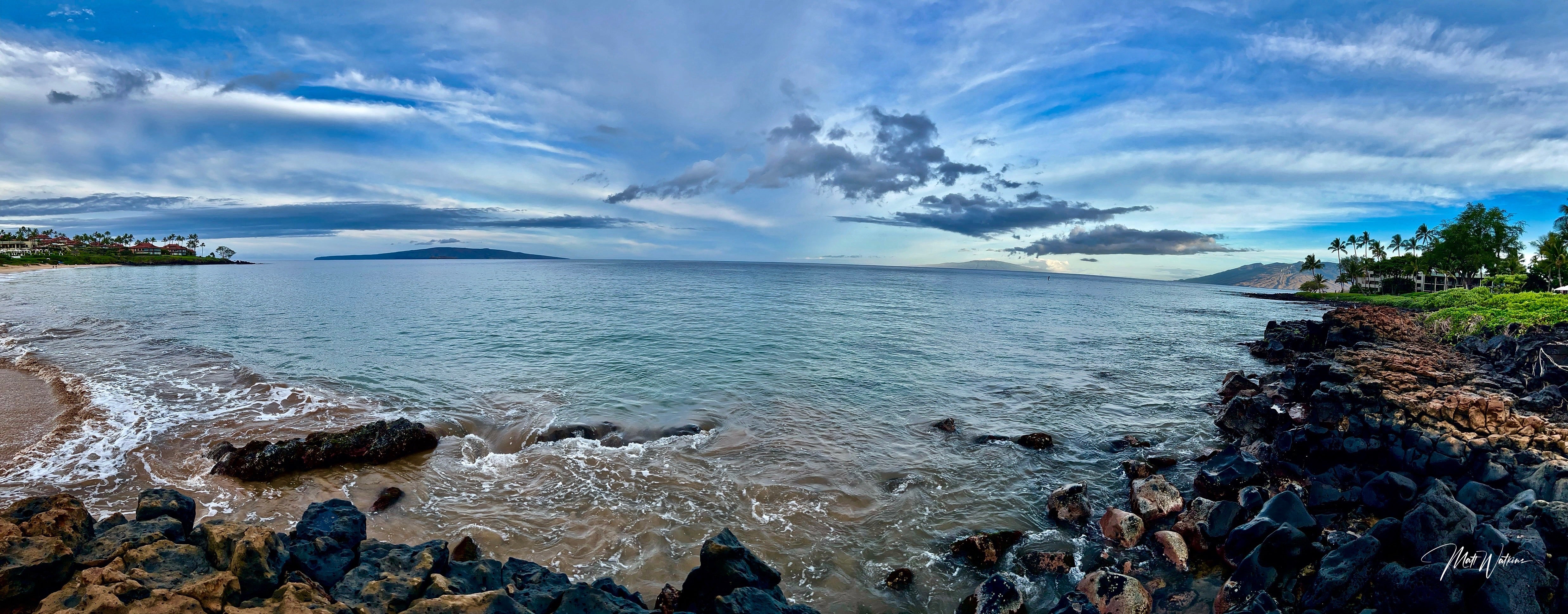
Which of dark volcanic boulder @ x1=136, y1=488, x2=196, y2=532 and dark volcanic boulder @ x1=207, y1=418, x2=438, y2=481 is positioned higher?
dark volcanic boulder @ x1=136, y1=488, x2=196, y2=532

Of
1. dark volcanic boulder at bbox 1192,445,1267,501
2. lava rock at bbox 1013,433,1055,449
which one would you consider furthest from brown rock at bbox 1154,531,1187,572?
lava rock at bbox 1013,433,1055,449

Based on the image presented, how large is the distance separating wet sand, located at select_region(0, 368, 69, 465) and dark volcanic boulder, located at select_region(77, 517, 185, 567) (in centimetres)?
1001

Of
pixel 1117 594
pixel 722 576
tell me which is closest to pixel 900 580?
pixel 1117 594

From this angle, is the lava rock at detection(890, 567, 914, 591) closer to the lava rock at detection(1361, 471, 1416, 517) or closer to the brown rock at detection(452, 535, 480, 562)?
the brown rock at detection(452, 535, 480, 562)

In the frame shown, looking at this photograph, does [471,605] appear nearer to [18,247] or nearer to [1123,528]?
[1123,528]

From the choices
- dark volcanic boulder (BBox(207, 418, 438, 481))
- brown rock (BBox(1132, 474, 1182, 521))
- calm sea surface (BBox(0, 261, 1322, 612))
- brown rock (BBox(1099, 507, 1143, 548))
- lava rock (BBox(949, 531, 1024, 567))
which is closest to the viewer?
lava rock (BBox(949, 531, 1024, 567))

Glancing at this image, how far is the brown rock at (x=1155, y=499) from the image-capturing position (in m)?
10.2

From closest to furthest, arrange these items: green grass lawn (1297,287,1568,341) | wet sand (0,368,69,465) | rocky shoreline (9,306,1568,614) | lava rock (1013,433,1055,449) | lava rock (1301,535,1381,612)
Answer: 1. rocky shoreline (9,306,1568,614)
2. lava rock (1301,535,1381,612)
3. wet sand (0,368,69,465)
4. lava rock (1013,433,1055,449)
5. green grass lawn (1297,287,1568,341)

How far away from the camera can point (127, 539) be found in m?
6.54

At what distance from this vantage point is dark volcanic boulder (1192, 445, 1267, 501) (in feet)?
36.3

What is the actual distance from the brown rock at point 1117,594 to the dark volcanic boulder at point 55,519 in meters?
11.9

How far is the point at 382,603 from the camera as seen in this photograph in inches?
231

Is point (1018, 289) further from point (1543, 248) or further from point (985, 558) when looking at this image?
point (985, 558)

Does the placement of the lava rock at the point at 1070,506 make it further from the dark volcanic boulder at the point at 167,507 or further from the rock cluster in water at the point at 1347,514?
the dark volcanic boulder at the point at 167,507
